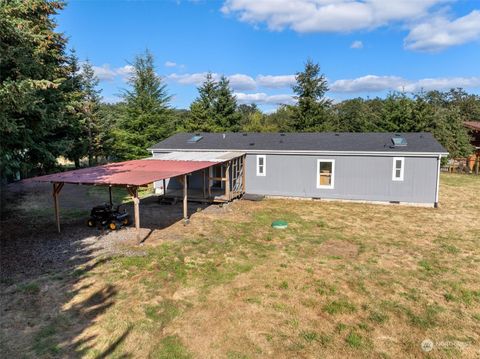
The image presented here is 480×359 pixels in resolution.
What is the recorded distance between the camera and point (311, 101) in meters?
33.2

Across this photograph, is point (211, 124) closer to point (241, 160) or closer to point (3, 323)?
point (241, 160)

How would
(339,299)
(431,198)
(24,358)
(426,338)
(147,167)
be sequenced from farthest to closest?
(431,198) → (147,167) → (339,299) → (426,338) → (24,358)

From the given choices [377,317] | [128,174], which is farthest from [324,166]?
[377,317]

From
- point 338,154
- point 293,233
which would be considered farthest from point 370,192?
point 293,233

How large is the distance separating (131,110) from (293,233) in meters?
17.4

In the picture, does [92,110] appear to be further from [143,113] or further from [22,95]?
[22,95]

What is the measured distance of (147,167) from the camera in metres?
13.0

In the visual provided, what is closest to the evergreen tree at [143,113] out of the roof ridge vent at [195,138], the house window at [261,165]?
the roof ridge vent at [195,138]

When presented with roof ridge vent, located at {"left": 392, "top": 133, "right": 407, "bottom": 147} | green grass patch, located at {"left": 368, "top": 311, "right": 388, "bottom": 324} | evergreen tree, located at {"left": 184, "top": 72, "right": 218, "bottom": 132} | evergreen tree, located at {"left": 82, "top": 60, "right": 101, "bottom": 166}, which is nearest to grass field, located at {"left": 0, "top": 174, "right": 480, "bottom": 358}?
green grass patch, located at {"left": 368, "top": 311, "right": 388, "bottom": 324}

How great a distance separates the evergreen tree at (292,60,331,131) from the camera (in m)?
33.3

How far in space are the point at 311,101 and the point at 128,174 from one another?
25992 mm

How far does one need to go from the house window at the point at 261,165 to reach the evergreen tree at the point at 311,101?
56.2ft

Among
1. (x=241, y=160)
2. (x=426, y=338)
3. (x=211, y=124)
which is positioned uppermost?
(x=211, y=124)

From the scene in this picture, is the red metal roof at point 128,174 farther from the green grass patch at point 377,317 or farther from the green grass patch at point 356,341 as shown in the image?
the green grass patch at point 377,317
